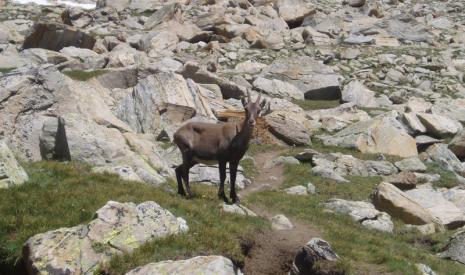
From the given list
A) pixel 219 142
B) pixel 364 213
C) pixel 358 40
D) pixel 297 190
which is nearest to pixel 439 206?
pixel 364 213

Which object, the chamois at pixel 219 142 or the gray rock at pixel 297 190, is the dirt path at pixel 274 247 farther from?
the gray rock at pixel 297 190

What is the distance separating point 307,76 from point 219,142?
35.2m

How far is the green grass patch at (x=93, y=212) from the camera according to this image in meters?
14.3

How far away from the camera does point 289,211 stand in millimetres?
22547

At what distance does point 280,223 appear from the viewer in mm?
19312

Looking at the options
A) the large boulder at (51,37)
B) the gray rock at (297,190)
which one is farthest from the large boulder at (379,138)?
the large boulder at (51,37)

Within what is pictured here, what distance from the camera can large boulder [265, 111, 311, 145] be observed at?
3719 centimetres

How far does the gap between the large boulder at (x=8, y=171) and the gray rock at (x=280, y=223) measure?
7555mm

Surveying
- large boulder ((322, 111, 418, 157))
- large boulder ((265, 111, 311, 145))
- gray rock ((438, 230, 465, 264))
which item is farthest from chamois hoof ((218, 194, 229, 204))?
large boulder ((322, 111, 418, 157))

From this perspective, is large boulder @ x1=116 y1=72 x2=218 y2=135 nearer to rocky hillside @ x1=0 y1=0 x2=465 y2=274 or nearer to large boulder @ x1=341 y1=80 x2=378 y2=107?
rocky hillside @ x1=0 y1=0 x2=465 y2=274

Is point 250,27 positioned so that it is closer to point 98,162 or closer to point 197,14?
point 197,14

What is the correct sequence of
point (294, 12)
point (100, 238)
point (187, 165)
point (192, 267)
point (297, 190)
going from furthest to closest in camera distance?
point (294, 12) → point (297, 190) → point (187, 165) → point (100, 238) → point (192, 267)

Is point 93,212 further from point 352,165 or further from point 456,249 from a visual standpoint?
point 352,165

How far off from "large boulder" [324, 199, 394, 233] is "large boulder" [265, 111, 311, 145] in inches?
Answer: 487
